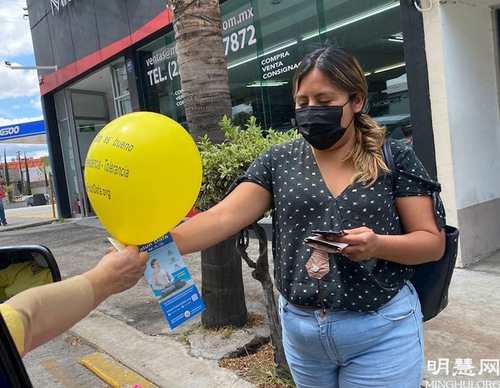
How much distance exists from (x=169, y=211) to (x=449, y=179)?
13.1 feet

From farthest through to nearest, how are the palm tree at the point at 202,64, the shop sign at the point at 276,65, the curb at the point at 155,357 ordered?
the shop sign at the point at 276,65 → the palm tree at the point at 202,64 → the curb at the point at 155,357

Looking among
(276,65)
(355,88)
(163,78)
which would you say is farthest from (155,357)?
(163,78)

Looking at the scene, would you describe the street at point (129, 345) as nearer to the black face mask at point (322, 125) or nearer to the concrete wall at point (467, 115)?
the black face mask at point (322, 125)

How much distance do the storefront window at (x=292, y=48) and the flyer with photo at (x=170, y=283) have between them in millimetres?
4493

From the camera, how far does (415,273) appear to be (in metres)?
1.80

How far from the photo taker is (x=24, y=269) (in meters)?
1.75

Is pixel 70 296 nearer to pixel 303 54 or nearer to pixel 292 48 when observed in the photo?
pixel 303 54

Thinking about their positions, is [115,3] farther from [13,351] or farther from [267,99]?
[13,351]

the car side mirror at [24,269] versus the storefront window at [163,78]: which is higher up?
the storefront window at [163,78]

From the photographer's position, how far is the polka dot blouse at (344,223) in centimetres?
163

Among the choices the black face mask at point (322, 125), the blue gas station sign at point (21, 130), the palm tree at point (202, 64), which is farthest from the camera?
the blue gas station sign at point (21, 130)

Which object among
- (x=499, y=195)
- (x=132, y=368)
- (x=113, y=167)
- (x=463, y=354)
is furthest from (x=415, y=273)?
(x=499, y=195)

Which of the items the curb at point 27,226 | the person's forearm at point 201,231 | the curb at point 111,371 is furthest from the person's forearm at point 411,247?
the curb at point 27,226
